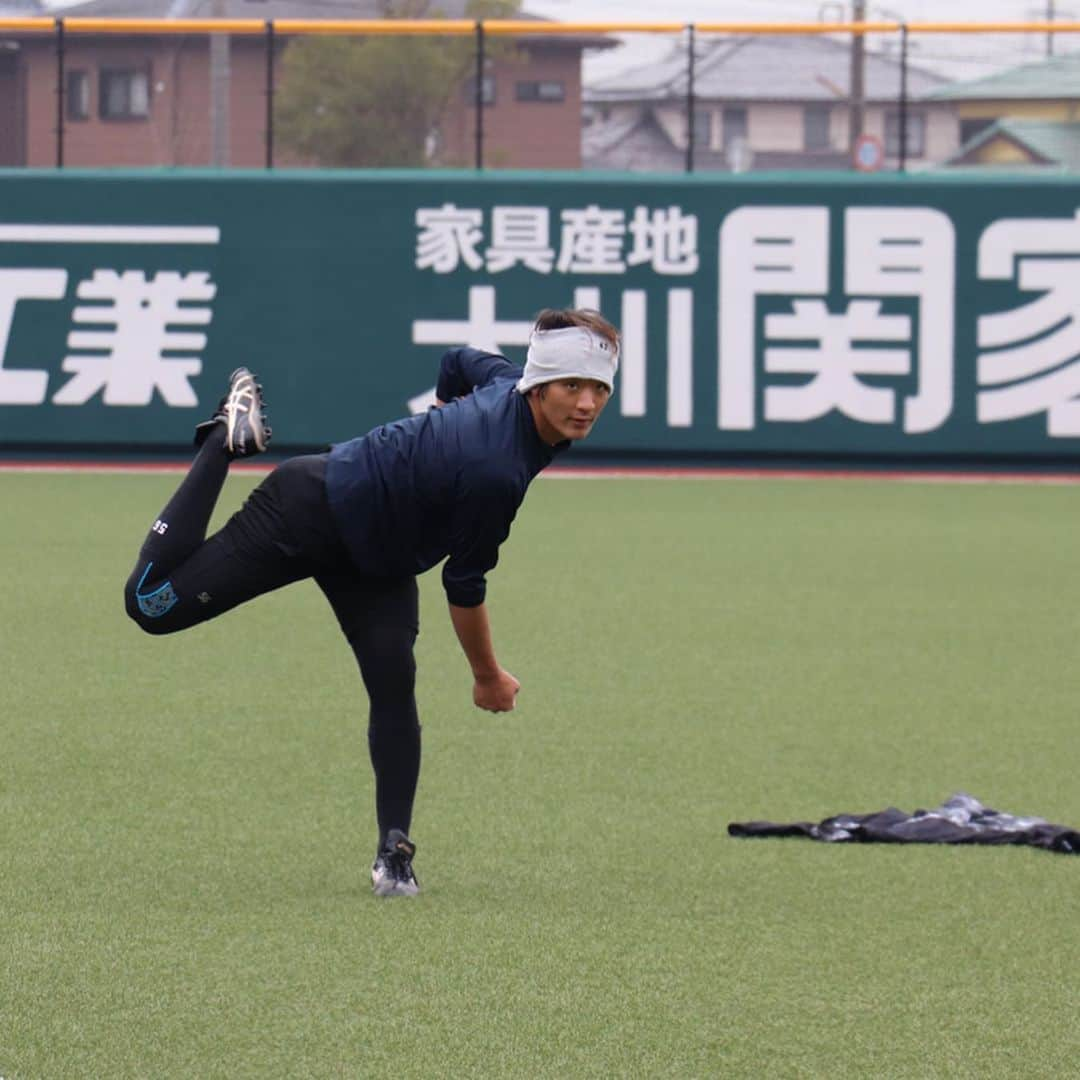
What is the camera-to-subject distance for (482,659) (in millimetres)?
5934

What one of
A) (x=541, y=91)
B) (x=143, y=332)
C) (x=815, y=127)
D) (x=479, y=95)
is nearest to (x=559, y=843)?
(x=143, y=332)

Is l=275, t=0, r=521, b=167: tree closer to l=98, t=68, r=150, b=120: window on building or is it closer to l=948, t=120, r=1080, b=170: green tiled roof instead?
l=98, t=68, r=150, b=120: window on building

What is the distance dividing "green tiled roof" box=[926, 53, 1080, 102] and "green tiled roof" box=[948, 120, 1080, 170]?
0.33m

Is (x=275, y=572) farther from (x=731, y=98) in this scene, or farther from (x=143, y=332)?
(x=731, y=98)

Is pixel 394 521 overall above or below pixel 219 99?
below

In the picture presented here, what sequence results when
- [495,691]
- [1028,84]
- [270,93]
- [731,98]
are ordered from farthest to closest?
1. [731,98]
2. [1028,84]
3. [270,93]
4. [495,691]

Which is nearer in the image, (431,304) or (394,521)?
(394,521)

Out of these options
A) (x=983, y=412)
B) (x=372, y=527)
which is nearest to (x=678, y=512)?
(x=983, y=412)

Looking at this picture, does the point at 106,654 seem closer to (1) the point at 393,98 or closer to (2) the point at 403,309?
(2) the point at 403,309

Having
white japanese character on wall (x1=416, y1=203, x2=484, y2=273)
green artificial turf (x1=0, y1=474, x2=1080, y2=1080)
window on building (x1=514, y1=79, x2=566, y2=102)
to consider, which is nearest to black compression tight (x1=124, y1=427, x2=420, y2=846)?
A: green artificial turf (x1=0, y1=474, x2=1080, y2=1080)

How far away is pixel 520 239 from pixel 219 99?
10.7ft

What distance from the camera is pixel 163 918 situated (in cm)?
590

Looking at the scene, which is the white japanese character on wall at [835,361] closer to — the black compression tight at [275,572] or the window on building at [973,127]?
the window on building at [973,127]

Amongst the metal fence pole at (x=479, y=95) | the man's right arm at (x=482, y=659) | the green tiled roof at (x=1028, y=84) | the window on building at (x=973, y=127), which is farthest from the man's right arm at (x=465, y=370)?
the window on building at (x=973, y=127)
